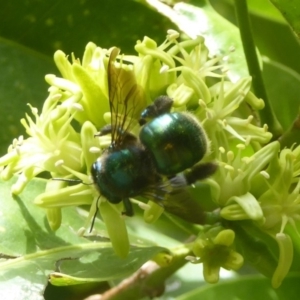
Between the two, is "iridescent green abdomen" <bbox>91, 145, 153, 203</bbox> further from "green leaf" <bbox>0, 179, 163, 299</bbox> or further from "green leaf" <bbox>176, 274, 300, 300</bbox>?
"green leaf" <bbox>176, 274, 300, 300</bbox>

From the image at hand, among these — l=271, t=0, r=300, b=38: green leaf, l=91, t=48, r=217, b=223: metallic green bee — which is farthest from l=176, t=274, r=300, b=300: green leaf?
l=271, t=0, r=300, b=38: green leaf

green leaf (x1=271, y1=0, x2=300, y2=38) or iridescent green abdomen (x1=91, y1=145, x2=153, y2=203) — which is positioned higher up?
green leaf (x1=271, y1=0, x2=300, y2=38)

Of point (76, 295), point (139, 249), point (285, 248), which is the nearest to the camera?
point (285, 248)

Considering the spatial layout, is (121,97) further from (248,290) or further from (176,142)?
(248,290)

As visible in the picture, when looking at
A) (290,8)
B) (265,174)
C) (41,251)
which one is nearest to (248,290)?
(265,174)

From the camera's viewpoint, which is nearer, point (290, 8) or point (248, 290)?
point (290, 8)

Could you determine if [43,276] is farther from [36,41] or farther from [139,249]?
[36,41]

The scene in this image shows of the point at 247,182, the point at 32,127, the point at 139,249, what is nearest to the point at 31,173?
the point at 32,127
